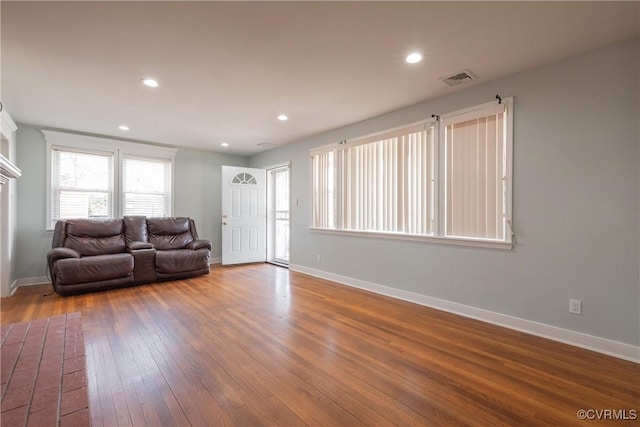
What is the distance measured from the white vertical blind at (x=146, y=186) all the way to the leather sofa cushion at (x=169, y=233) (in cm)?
43

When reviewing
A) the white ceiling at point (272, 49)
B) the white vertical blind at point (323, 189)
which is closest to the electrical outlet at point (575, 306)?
the white ceiling at point (272, 49)

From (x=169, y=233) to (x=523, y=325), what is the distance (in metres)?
5.45

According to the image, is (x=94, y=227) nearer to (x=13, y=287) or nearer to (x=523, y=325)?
(x=13, y=287)

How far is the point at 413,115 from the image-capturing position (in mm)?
3572

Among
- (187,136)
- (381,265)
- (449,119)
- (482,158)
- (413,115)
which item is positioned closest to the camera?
(482,158)

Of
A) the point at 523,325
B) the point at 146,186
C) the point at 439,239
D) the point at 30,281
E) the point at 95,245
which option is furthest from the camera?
the point at 146,186

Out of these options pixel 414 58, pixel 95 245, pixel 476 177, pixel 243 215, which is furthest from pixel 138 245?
pixel 476 177

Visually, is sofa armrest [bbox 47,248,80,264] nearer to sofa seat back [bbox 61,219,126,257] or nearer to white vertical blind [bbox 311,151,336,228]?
sofa seat back [bbox 61,219,126,257]

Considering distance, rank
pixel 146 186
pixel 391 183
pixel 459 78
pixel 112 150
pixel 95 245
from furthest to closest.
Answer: pixel 146 186, pixel 112 150, pixel 95 245, pixel 391 183, pixel 459 78

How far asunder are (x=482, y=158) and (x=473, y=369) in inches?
78.9

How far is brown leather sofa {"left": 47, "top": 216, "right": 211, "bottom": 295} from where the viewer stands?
3871 millimetres

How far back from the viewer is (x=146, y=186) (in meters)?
5.54

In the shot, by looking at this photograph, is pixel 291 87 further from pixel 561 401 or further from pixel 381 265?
pixel 561 401

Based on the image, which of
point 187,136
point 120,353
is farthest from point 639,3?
point 187,136
